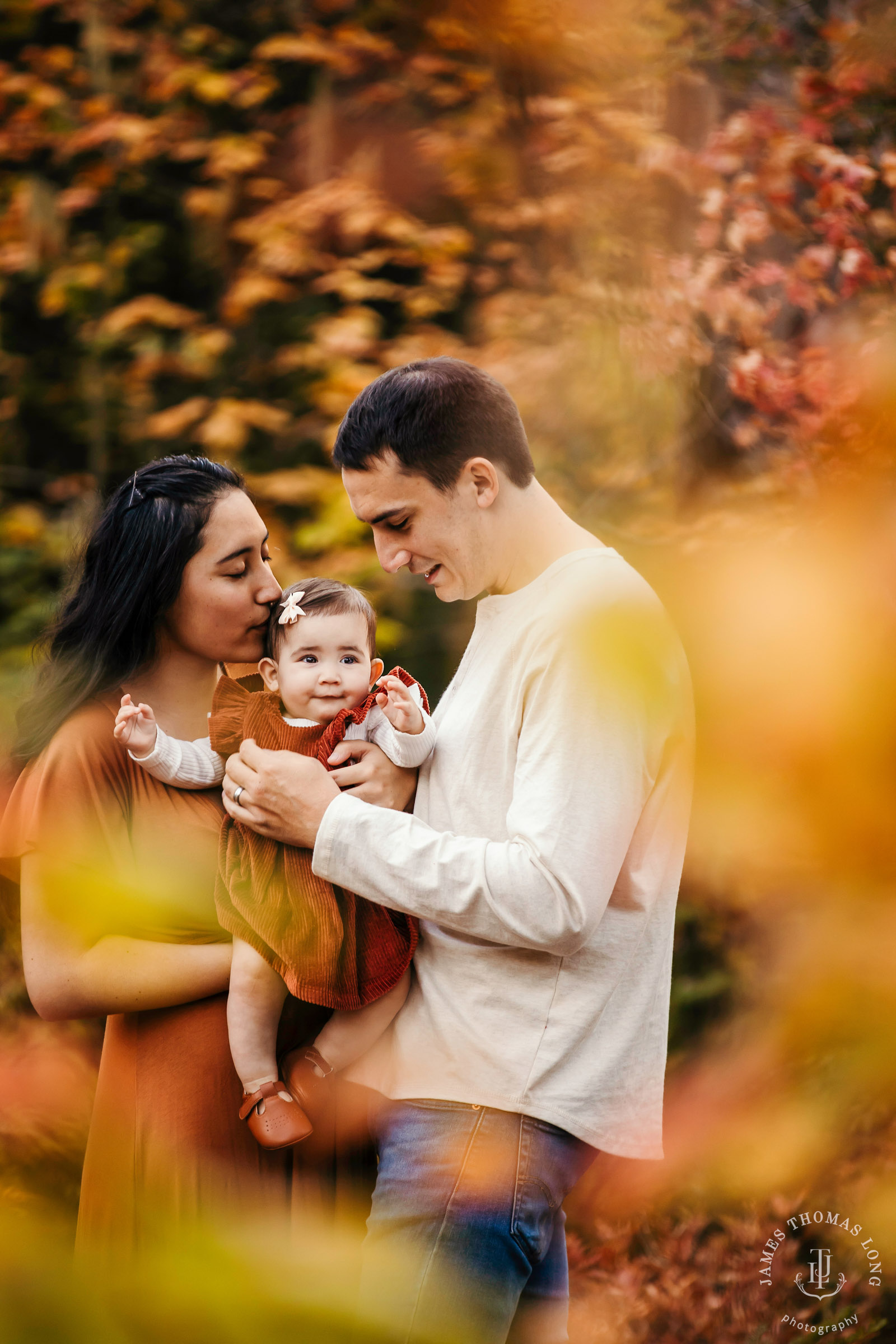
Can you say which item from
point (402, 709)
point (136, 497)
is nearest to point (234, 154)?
point (136, 497)

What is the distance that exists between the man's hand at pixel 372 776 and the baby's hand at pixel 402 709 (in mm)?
64

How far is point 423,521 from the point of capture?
5.17ft

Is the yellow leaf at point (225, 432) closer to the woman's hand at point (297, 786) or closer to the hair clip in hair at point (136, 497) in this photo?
the hair clip in hair at point (136, 497)

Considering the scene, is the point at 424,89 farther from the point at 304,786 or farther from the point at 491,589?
the point at 304,786

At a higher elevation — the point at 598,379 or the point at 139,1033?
the point at 598,379

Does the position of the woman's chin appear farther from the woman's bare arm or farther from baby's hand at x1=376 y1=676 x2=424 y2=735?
the woman's bare arm

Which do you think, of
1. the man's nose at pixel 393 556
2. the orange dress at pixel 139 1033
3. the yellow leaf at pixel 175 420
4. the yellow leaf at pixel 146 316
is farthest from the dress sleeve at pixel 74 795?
the yellow leaf at pixel 146 316

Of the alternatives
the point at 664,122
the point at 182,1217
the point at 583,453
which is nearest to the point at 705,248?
the point at 664,122

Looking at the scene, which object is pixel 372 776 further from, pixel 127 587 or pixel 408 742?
pixel 127 587

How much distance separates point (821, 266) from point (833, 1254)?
2436mm

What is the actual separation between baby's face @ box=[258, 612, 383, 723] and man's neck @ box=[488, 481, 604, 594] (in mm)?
267

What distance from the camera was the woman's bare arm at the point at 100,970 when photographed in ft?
5.26

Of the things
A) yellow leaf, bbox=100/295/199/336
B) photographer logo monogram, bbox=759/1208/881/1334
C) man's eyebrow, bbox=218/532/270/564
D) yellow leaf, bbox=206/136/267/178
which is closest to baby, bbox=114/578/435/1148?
man's eyebrow, bbox=218/532/270/564

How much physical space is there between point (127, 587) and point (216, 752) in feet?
0.98
